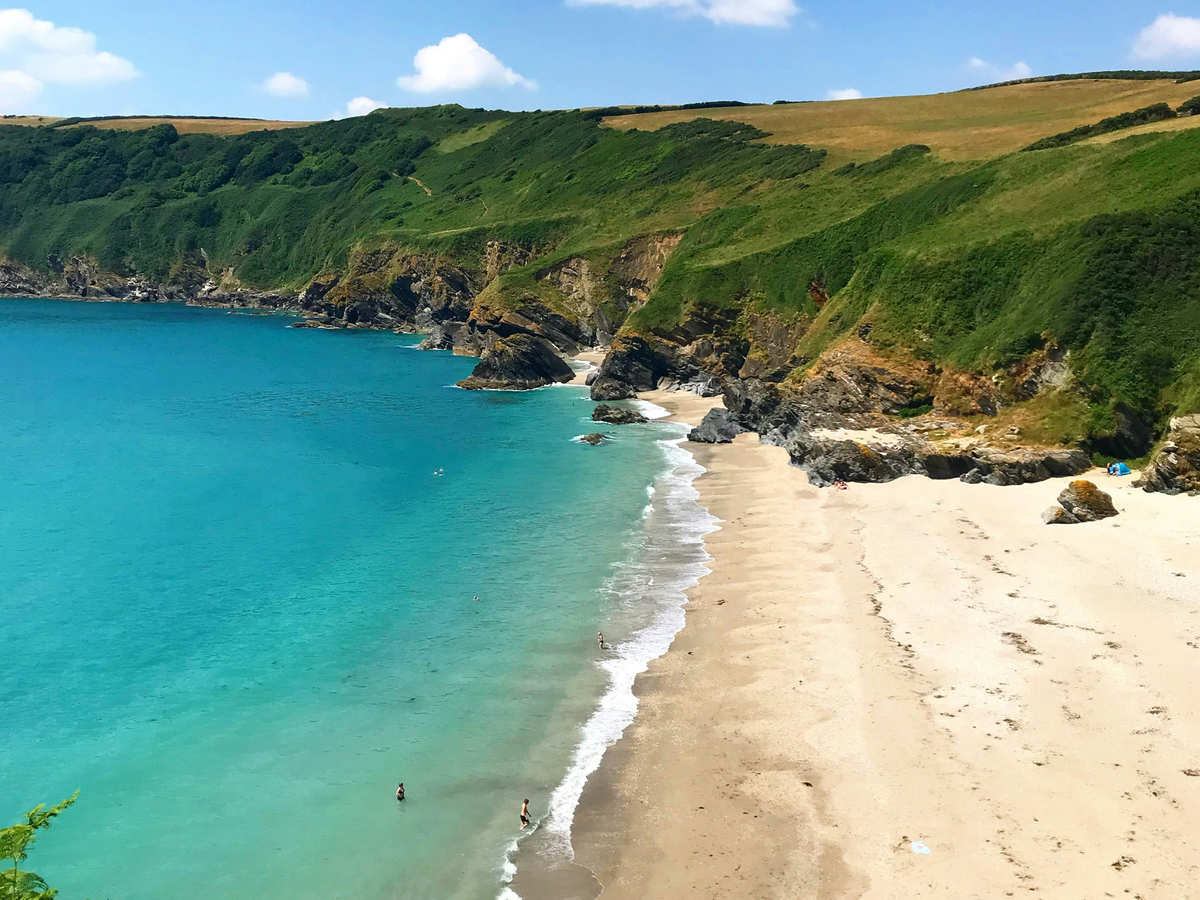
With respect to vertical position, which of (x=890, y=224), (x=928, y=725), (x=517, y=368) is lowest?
(x=928, y=725)

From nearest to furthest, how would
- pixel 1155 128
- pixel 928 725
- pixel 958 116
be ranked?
1. pixel 928 725
2. pixel 1155 128
3. pixel 958 116

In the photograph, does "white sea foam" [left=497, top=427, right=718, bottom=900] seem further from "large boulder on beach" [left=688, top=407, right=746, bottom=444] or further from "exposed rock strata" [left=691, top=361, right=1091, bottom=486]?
"exposed rock strata" [left=691, top=361, right=1091, bottom=486]

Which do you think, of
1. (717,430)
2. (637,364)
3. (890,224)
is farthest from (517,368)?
(890,224)

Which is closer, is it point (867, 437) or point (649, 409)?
point (867, 437)

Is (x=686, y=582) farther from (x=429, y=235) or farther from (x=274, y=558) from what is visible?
(x=429, y=235)

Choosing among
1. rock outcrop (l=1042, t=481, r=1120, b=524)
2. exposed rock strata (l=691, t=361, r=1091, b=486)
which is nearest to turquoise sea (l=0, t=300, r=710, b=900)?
exposed rock strata (l=691, t=361, r=1091, b=486)

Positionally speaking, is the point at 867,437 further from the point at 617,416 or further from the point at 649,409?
the point at 649,409
